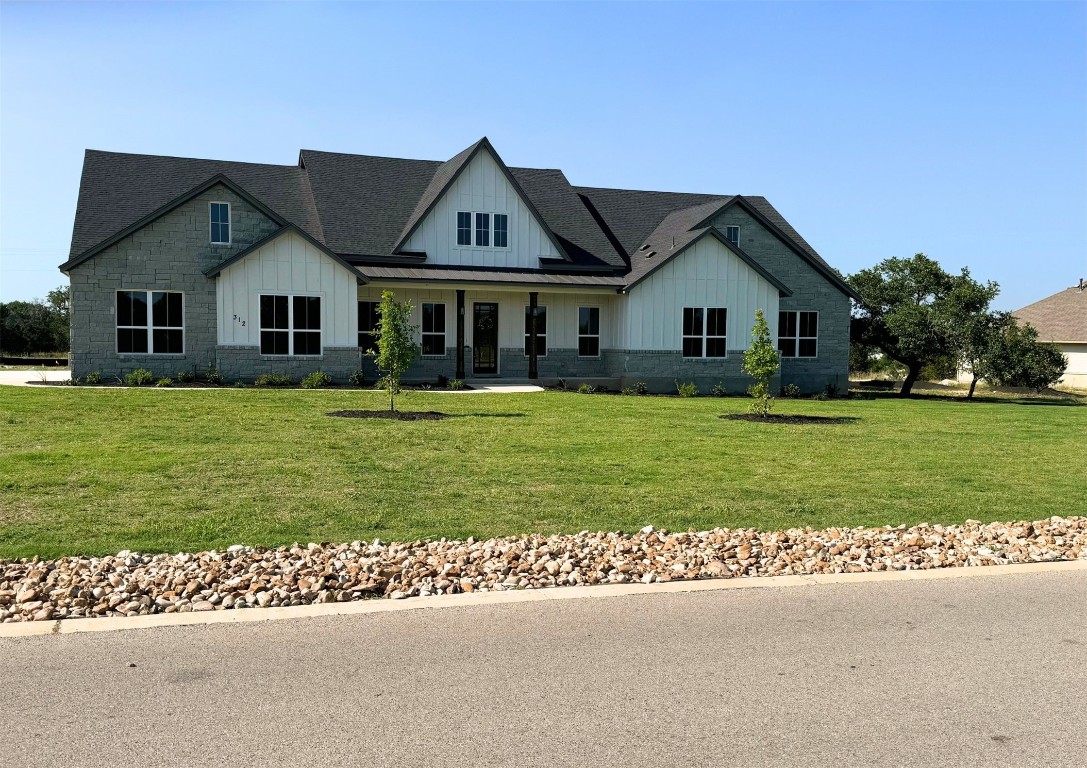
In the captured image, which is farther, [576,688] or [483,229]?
[483,229]

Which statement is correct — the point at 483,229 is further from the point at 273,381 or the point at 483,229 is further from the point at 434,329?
the point at 273,381

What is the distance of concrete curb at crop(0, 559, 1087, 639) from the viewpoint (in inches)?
213

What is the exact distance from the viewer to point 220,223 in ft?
79.5

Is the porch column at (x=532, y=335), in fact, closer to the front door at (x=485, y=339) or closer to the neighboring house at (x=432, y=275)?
the neighboring house at (x=432, y=275)

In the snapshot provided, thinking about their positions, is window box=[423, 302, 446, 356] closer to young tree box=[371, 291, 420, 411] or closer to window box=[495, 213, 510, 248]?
window box=[495, 213, 510, 248]

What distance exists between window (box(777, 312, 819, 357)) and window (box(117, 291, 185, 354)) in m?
18.5

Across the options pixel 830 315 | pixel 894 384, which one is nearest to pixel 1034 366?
pixel 830 315

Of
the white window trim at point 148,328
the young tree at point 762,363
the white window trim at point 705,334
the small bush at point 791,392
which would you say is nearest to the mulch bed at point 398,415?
the young tree at point 762,363

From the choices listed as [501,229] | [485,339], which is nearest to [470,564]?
[485,339]

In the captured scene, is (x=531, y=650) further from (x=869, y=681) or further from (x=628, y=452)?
(x=628, y=452)

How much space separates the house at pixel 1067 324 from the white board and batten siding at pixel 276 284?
31645mm

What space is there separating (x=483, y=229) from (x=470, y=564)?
71.4 feet

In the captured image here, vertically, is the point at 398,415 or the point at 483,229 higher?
the point at 483,229

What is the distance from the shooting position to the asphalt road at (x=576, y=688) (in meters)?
3.96
